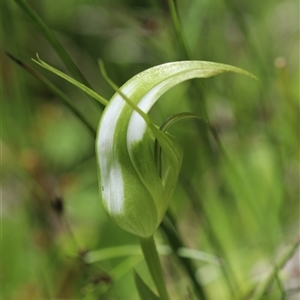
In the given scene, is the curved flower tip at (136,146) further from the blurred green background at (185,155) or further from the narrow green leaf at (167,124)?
the blurred green background at (185,155)

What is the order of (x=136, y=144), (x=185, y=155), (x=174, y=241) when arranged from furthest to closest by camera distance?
(x=185, y=155)
(x=174, y=241)
(x=136, y=144)

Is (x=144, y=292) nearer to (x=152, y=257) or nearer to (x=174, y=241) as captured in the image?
(x=152, y=257)

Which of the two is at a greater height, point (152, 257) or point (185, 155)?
point (152, 257)

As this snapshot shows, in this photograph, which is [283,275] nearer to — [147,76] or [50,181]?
[147,76]

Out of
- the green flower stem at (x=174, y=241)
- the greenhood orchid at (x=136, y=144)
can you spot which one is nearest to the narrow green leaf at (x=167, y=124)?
the greenhood orchid at (x=136, y=144)

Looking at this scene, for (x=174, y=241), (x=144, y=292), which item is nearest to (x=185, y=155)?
(x=174, y=241)

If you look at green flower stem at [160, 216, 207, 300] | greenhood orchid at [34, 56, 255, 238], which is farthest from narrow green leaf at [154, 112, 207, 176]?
green flower stem at [160, 216, 207, 300]

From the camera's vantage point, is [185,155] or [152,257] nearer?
[152,257]
